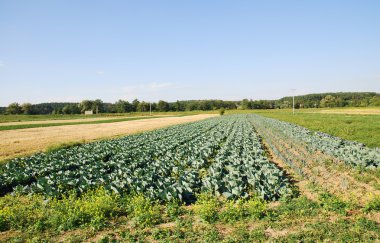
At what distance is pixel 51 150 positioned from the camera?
21.5 m

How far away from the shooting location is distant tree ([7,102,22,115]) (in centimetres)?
12462

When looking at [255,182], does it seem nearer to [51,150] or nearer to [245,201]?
[245,201]

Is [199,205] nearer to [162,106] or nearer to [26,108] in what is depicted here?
[26,108]

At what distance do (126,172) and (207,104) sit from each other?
578ft

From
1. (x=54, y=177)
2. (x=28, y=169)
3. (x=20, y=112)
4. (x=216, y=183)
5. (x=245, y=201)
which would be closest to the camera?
(x=245, y=201)

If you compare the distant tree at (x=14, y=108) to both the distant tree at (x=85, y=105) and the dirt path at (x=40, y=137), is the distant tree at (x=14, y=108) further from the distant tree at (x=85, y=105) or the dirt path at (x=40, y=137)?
the dirt path at (x=40, y=137)

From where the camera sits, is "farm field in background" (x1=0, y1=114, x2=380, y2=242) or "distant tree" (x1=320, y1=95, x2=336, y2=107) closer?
"farm field in background" (x1=0, y1=114, x2=380, y2=242)

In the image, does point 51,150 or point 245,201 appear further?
point 51,150

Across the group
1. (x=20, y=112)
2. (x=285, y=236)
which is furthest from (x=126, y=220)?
(x=20, y=112)

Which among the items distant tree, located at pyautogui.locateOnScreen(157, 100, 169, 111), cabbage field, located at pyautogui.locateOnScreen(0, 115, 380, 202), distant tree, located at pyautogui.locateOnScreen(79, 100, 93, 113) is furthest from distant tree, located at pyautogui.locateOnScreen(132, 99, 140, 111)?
cabbage field, located at pyautogui.locateOnScreen(0, 115, 380, 202)

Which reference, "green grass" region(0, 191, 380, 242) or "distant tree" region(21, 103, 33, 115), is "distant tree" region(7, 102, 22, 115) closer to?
"distant tree" region(21, 103, 33, 115)

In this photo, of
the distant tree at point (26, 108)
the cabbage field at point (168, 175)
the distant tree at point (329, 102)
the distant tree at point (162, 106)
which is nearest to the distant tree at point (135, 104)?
the distant tree at point (162, 106)

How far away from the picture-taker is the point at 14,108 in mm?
125688

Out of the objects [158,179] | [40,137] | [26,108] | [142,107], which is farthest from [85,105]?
[158,179]
